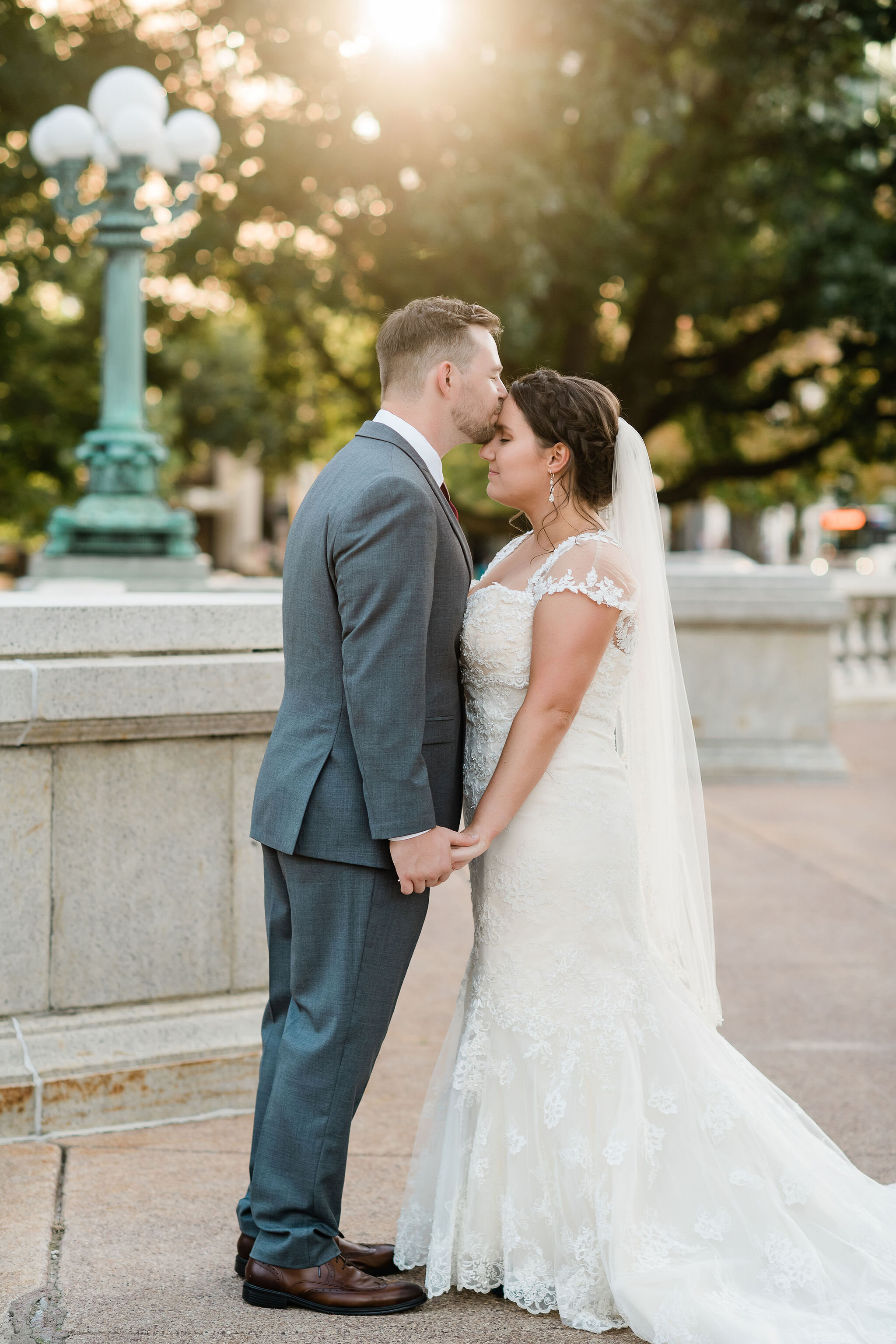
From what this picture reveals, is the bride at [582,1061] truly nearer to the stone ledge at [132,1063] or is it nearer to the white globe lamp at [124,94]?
the stone ledge at [132,1063]

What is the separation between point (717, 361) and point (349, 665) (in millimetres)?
20151

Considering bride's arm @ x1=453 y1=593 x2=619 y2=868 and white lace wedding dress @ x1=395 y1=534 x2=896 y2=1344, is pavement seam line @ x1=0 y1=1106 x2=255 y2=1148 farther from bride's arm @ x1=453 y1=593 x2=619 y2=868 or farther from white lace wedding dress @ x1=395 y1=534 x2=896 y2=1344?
bride's arm @ x1=453 y1=593 x2=619 y2=868

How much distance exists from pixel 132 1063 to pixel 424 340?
2296 mm

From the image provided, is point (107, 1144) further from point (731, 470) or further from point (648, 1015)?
point (731, 470)

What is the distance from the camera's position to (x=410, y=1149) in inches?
158

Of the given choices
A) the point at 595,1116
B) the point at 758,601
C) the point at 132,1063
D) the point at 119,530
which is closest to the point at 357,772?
the point at 595,1116

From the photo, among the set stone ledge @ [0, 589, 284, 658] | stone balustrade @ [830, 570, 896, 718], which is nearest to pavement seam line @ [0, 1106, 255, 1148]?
stone ledge @ [0, 589, 284, 658]

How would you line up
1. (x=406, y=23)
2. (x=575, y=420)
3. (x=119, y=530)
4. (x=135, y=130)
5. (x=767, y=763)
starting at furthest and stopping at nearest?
(x=406, y=23)
(x=119, y=530)
(x=767, y=763)
(x=135, y=130)
(x=575, y=420)

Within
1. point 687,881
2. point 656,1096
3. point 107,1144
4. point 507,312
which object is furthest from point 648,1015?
point 507,312

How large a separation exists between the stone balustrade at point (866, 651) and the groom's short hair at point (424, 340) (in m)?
11.1

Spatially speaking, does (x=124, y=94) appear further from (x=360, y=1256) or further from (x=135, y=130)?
(x=360, y=1256)

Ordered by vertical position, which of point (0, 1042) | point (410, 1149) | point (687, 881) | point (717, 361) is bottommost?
point (410, 1149)

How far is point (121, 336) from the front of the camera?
420 inches

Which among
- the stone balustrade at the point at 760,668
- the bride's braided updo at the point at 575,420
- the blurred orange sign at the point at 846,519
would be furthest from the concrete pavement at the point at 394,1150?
the blurred orange sign at the point at 846,519
